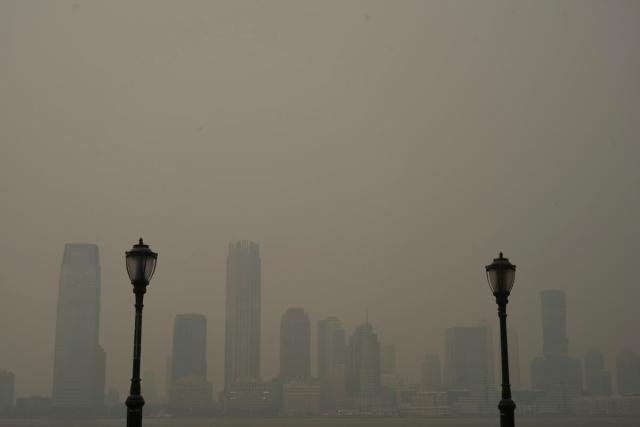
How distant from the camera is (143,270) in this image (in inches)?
735

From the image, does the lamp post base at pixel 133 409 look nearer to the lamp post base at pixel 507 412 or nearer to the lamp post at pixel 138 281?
the lamp post at pixel 138 281

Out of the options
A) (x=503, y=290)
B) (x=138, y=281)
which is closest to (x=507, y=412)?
(x=503, y=290)

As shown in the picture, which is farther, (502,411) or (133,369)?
(502,411)

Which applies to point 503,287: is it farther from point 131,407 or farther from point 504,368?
point 131,407

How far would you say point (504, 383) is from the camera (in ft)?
66.4

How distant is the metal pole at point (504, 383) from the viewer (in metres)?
20.0

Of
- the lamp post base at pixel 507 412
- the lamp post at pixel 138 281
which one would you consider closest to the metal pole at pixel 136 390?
the lamp post at pixel 138 281

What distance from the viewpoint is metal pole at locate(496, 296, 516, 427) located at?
19969 mm

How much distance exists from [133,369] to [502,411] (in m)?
8.38

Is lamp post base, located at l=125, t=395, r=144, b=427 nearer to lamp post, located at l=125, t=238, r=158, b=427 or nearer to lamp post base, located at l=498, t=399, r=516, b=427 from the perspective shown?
lamp post, located at l=125, t=238, r=158, b=427

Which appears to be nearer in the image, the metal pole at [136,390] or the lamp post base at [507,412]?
the metal pole at [136,390]

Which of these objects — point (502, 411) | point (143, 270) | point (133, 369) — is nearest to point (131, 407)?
point (133, 369)

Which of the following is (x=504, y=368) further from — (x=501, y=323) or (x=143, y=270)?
(x=143, y=270)

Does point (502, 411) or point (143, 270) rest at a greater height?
point (143, 270)
